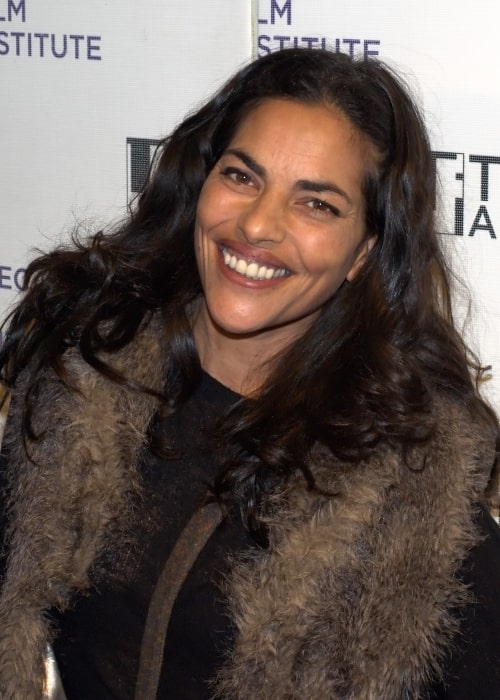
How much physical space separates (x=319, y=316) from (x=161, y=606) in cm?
51

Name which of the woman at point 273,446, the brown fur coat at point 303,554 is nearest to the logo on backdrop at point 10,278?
the woman at point 273,446

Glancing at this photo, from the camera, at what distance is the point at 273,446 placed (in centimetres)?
165

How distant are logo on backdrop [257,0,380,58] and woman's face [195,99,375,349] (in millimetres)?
369

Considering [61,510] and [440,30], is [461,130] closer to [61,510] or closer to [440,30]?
[440,30]

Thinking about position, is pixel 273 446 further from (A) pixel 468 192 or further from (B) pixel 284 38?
(B) pixel 284 38

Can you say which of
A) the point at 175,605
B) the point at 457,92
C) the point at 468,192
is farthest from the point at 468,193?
the point at 175,605

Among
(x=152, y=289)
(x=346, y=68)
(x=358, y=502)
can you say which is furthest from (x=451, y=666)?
(x=346, y=68)

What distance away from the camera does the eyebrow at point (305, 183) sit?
1.62 m

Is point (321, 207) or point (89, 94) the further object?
point (89, 94)

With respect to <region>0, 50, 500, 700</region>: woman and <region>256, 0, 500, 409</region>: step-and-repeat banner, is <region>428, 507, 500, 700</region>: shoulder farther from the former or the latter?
<region>256, 0, 500, 409</region>: step-and-repeat banner

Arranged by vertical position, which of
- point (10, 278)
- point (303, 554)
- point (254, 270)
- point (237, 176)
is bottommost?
point (303, 554)

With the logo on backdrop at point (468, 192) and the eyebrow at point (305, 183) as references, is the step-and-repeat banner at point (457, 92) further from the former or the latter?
the eyebrow at point (305, 183)

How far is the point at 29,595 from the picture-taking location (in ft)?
5.48

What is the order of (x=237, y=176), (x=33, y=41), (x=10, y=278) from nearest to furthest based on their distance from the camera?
(x=237, y=176) → (x=33, y=41) → (x=10, y=278)
